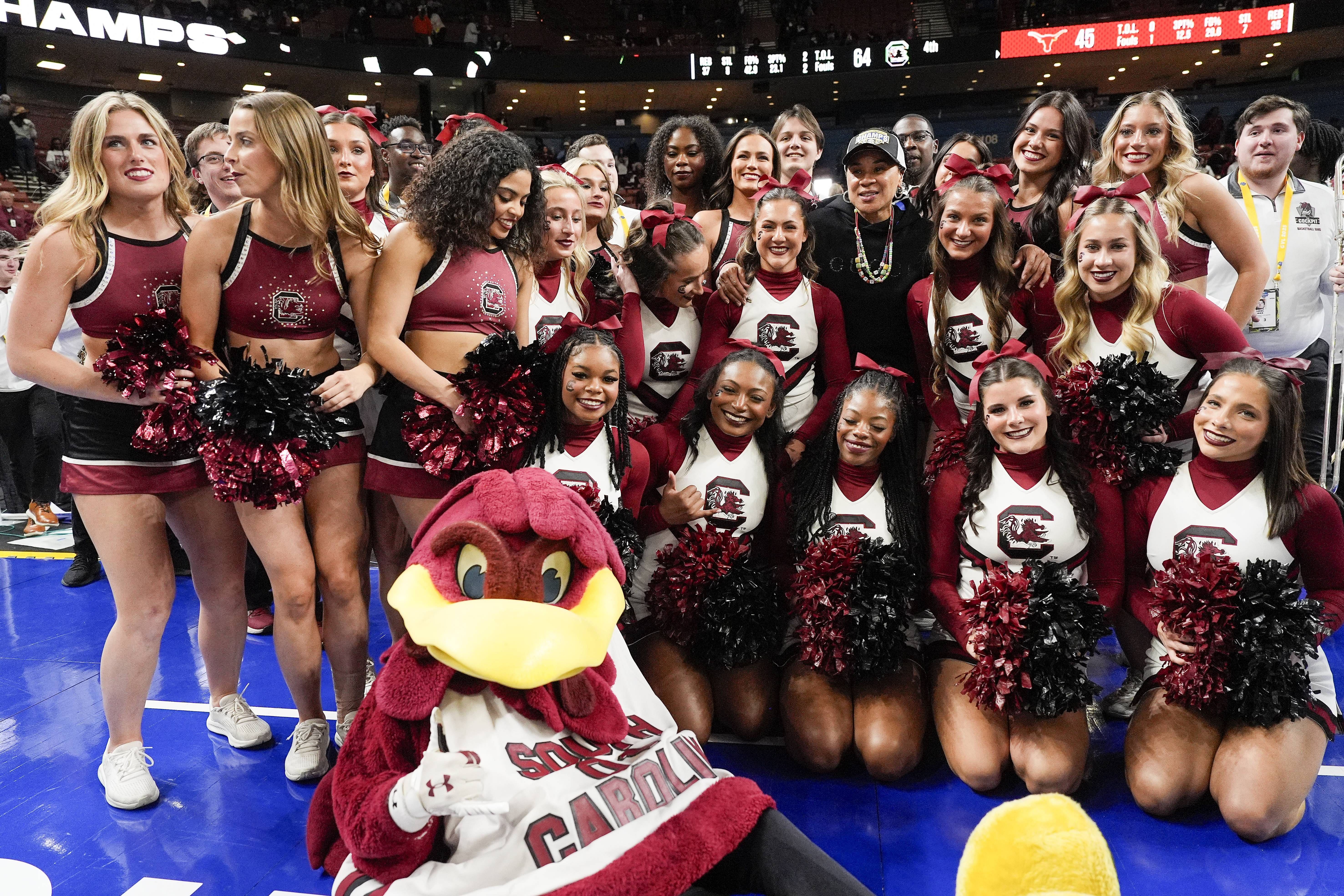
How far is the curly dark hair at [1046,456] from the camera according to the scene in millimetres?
2635

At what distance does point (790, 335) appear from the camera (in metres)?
3.18

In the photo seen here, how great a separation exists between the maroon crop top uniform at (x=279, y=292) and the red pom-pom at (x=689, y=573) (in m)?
1.02

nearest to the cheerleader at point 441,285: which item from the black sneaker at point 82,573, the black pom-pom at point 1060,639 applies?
the black pom-pom at point 1060,639

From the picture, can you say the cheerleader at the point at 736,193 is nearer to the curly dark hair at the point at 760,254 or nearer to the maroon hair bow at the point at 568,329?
the curly dark hair at the point at 760,254

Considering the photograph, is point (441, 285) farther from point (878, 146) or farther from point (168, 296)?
point (878, 146)

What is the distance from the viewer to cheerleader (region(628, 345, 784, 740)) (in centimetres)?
284

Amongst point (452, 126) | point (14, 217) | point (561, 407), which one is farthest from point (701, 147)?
point (14, 217)

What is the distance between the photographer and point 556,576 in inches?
70.4

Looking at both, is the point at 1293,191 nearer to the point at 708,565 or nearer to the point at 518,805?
the point at 708,565

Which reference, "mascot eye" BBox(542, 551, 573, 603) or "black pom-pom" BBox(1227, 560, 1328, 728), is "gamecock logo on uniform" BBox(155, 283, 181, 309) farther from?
"black pom-pom" BBox(1227, 560, 1328, 728)

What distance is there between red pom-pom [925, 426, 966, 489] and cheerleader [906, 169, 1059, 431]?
11 centimetres

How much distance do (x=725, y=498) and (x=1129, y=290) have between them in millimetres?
1383

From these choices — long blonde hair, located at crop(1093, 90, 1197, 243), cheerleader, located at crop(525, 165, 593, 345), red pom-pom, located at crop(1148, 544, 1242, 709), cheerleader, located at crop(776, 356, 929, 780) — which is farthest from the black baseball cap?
red pom-pom, located at crop(1148, 544, 1242, 709)

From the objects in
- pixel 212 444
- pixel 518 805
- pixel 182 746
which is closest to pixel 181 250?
pixel 212 444
